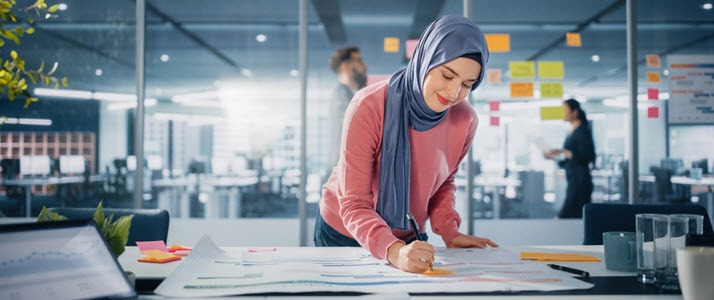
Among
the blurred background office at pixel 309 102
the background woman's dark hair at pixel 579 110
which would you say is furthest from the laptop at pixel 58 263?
the background woman's dark hair at pixel 579 110

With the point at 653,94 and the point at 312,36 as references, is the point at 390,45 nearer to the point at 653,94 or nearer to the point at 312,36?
the point at 312,36

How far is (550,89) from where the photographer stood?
3855 mm

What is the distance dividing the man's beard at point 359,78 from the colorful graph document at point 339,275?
244 cm

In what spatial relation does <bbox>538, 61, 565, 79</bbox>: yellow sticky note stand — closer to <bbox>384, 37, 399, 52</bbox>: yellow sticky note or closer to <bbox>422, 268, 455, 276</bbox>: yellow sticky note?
<bbox>384, 37, 399, 52</bbox>: yellow sticky note

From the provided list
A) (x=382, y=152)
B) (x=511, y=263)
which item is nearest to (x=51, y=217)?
(x=382, y=152)

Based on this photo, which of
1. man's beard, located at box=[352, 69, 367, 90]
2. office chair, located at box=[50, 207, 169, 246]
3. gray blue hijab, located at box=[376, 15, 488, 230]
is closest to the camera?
gray blue hijab, located at box=[376, 15, 488, 230]

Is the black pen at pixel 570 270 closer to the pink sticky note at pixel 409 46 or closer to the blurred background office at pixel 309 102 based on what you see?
the blurred background office at pixel 309 102

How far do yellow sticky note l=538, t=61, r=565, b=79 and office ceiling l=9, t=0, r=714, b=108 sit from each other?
51 millimetres

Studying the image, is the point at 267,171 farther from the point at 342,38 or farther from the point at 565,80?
the point at 565,80

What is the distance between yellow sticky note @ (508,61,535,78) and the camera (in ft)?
12.6

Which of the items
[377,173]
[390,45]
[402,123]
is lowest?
[377,173]

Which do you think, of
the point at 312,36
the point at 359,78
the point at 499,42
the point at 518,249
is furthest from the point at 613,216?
the point at 312,36

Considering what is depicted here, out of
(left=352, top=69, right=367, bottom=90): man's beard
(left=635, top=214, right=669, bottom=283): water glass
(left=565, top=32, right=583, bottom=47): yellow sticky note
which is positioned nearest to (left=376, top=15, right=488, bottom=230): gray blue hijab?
(left=635, top=214, right=669, bottom=283): water glass

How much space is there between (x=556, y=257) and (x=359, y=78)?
258cm
